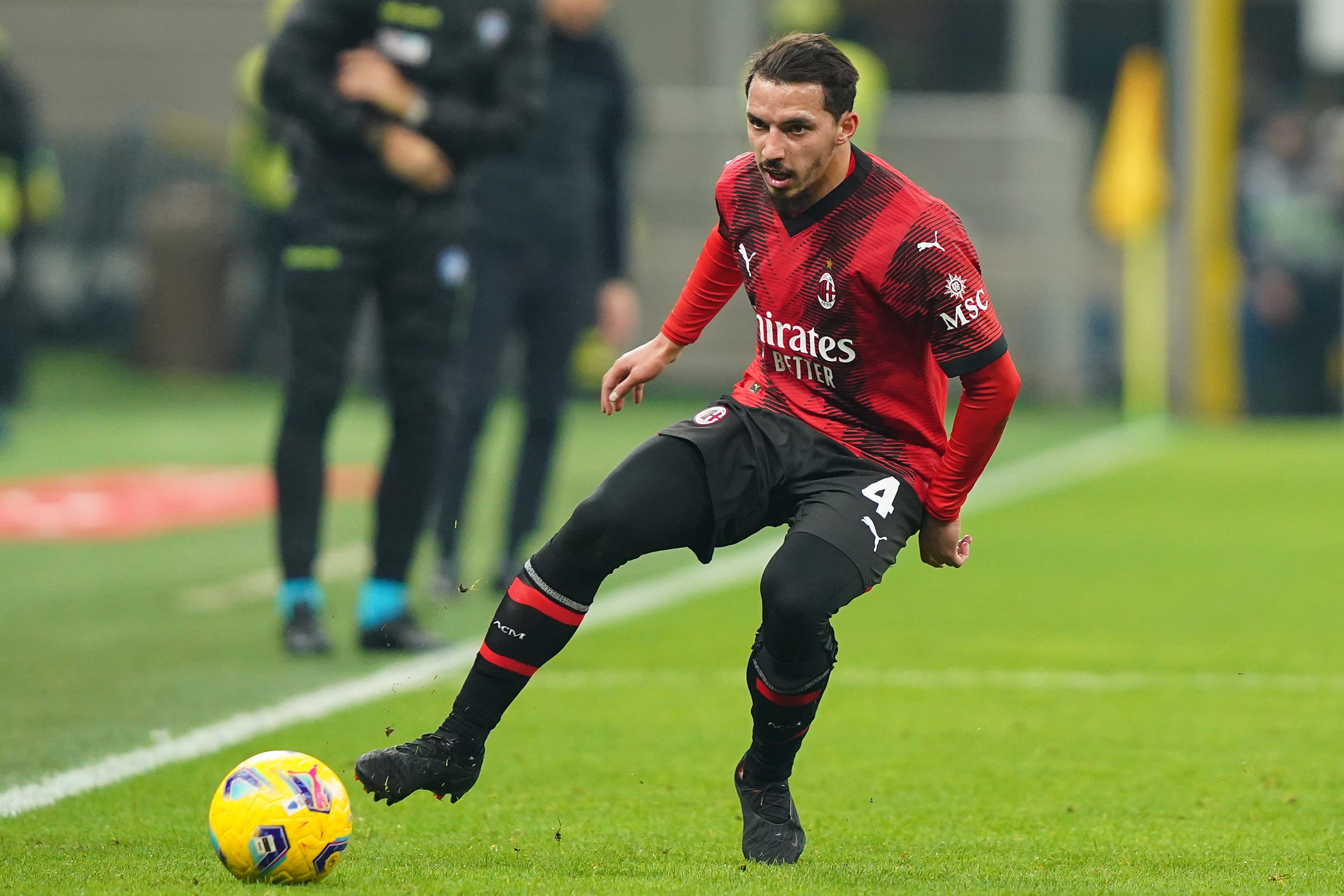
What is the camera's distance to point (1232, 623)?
7.81m

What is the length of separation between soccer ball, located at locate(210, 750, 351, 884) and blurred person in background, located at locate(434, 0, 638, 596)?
404 cm

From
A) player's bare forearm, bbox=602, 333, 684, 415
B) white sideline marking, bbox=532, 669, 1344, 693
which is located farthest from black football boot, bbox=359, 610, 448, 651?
player's bare forearm, bbox=602, 333, 684, 415

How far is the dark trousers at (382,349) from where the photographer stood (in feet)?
22.1

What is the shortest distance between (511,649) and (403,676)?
7.19 feet

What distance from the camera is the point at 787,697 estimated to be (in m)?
4.42

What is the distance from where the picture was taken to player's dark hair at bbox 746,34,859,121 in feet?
13.8

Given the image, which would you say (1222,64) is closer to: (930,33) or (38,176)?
(930,33)

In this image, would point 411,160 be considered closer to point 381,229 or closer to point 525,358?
point 381,229

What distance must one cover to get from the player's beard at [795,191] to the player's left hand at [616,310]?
3.99 meters

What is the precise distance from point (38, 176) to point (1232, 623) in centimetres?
1034

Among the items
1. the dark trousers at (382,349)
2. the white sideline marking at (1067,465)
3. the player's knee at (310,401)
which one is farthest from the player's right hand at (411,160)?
the white sideline marking at (1067,465)

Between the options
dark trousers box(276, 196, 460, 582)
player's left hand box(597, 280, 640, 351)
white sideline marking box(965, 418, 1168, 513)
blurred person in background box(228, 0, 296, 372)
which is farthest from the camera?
blurred person in background box(228, 0, 296, 372)

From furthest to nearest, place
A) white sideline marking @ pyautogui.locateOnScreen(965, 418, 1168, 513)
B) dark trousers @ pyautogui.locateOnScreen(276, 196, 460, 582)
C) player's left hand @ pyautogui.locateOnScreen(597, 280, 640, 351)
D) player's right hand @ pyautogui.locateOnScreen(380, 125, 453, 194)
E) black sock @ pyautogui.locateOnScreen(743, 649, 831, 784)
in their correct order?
white sideline marking @ pyautogui.locateOnScreen(965, 418, 1168, 513), player's left hand @ pyautogui.locateOnScreen(597, 280, 640, 351), dark trousers @ pyautogui.locateOnScreen(276, 196, 460, 582), player's right hand @ pyautogui.locateOnScreen(380, 125, 453, 194), black sock @ pyautogui.locateOnScreen(743, 649, 831, 784)

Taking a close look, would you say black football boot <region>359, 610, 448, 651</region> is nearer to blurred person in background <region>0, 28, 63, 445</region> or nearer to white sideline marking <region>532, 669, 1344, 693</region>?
white sideline marking <region>532, 669, 1344, 693</region>
